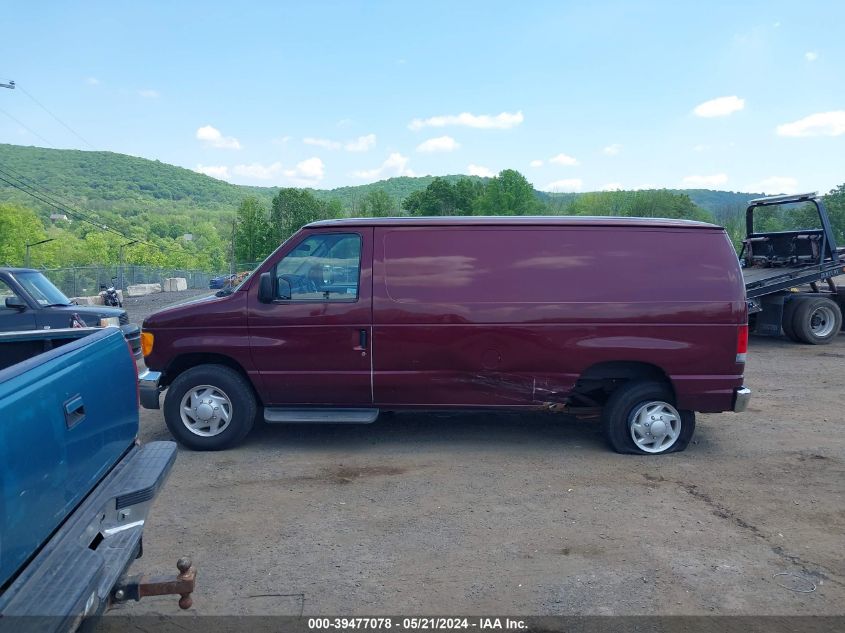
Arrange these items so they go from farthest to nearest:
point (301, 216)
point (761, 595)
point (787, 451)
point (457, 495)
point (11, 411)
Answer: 1. point (301, 216)
2. point (787, 451)
3. point (457, 495)
4. point (761, 595)
5. point (11, 411)

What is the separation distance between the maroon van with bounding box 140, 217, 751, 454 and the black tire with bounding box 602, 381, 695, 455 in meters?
0.01

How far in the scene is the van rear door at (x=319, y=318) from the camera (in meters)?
6.14

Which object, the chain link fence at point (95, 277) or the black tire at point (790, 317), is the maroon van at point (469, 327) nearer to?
the black tire at point (790, 317)

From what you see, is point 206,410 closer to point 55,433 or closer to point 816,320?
point 55,433

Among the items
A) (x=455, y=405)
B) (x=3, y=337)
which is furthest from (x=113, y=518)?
(x=455, y=405)

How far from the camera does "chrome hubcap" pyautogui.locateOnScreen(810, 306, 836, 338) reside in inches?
564

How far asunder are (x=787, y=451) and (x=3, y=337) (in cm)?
673

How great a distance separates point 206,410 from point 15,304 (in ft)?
18.7

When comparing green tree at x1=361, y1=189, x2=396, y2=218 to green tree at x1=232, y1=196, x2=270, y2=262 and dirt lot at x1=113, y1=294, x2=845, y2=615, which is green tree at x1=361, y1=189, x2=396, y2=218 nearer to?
green tree at x1=232, y1=196, x2=270, y2=262

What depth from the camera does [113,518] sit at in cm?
312

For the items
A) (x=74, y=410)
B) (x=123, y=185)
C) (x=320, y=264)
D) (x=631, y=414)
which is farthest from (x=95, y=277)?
(x=123, y=185)

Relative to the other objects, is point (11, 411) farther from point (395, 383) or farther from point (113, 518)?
point (395, 383)

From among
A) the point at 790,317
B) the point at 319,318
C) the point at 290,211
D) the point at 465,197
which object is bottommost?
the point at 790,317

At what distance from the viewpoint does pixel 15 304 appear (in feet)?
33.0
